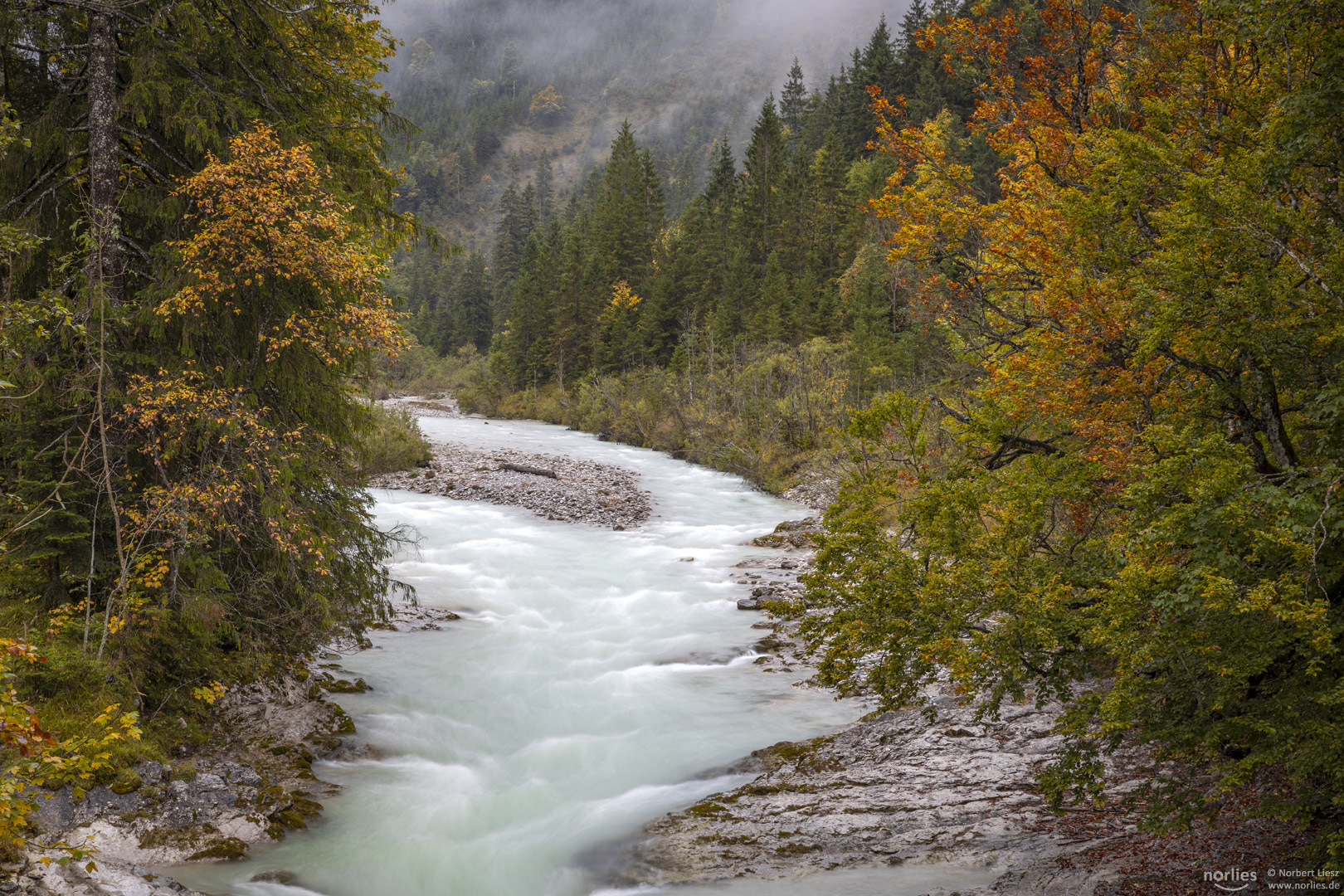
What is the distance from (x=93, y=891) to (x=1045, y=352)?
299 inches

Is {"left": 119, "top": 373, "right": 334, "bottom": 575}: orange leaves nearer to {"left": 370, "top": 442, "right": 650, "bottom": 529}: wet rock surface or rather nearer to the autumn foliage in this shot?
the autumn foliage

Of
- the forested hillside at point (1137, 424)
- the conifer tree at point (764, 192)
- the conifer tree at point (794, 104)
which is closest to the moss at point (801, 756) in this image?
the forested hillside at point (1137, 424)

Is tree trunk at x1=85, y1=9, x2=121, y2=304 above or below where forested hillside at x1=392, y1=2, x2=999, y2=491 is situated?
below

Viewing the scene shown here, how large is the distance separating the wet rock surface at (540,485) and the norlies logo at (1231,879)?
16.5 m

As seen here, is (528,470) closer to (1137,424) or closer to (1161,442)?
(1137,424)

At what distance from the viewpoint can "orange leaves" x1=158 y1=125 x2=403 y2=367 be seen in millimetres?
6230

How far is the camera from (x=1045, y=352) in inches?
231

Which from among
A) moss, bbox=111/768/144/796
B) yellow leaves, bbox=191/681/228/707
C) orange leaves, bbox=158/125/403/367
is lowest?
moss, bbox=111/768/144/796

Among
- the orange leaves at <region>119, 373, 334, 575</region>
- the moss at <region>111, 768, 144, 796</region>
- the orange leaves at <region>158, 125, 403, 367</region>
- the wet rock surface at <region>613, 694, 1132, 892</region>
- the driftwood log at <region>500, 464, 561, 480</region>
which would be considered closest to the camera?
the wet rock surface at <region>613, 694, 1132, 892</region>

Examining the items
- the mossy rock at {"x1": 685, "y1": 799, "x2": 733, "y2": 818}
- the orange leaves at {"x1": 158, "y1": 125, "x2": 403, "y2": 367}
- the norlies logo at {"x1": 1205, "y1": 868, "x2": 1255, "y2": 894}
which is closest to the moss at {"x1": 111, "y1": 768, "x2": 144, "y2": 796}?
the orange leaves at {"x1": 158, "y1": 125, "x2": 403, "y2": 367}

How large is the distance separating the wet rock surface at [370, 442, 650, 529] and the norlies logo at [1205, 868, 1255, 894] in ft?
54.1

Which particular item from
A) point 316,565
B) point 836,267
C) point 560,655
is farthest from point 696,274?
point 316,565

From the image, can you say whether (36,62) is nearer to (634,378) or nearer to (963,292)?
(963,292)

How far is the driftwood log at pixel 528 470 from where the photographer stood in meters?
25.4
